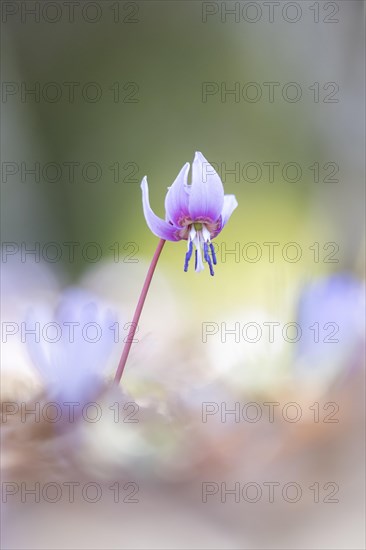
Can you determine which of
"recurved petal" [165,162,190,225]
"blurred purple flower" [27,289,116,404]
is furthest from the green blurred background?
"recurved petal" [165,162,190,225]

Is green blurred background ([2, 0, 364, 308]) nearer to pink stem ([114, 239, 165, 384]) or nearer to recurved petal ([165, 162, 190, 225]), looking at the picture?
pink stem ([114, 239, 165, 384])

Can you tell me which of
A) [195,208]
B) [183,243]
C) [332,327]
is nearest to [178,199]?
[195,208]

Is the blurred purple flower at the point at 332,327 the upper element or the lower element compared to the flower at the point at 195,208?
lower

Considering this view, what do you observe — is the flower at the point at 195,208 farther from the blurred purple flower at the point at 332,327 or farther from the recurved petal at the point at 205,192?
the blurred purple flower at the point at 332,327

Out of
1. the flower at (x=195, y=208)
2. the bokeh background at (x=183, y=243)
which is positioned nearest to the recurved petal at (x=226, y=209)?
the flower at (x=195, y=208)

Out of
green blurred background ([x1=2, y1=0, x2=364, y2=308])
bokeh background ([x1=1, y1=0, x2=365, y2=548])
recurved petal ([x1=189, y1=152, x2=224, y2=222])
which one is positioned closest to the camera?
recurved petal ([x1=189, y1=152, x2=224, y2=222])

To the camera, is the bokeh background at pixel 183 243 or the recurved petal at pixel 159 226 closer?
the recurved petal at pixel 159 226

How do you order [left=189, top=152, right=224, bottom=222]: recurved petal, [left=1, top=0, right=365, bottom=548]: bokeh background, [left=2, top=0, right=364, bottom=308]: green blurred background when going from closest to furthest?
[left=189, top=152, right=224, bottom=222]: recurved petal → [left=1, top=0, right=365, bottom=548]: bokeh background → [left=2, top=0, right=364, bottom=308]: green blurred background
